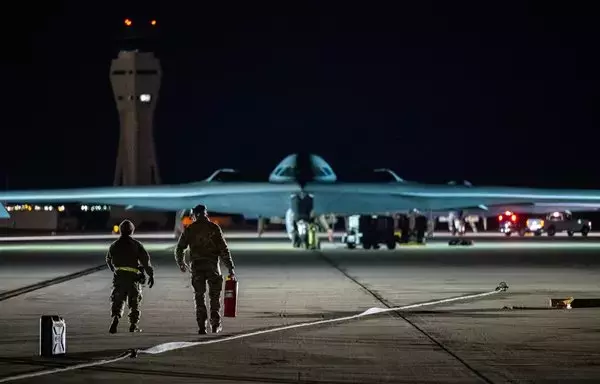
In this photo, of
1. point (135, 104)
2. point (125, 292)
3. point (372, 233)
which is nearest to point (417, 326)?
point (125, 292)

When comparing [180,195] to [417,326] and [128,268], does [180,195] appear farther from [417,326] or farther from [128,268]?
[417,326]

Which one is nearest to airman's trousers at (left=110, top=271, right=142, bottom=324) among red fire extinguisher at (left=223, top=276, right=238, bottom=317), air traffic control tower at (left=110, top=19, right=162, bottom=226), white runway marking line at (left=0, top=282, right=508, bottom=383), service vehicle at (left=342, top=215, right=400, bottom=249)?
red fire extinguisher at (left=223, top=276, right=238, bottom=317)

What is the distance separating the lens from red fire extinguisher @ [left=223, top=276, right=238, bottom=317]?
15.9 metres

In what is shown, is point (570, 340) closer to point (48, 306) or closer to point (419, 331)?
point (419, 331)

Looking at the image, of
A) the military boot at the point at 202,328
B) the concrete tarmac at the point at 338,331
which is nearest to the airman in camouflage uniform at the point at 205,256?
the military boot at the point at 202,328

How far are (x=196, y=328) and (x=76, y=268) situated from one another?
53.5 ft

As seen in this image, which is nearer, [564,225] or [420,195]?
[420,195]

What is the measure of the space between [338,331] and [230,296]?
6.53ft

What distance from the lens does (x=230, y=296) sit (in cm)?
1619

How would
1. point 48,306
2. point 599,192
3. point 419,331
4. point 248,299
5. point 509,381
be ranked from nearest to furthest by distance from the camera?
point 509,381
point 419,331
point 48,306
point 248,299
point 599,192

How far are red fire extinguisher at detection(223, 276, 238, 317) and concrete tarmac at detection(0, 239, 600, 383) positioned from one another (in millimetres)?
224

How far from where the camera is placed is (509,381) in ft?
34.5

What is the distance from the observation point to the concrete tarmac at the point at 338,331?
11.2 m

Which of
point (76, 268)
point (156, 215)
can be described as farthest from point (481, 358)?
point (156, 215)
